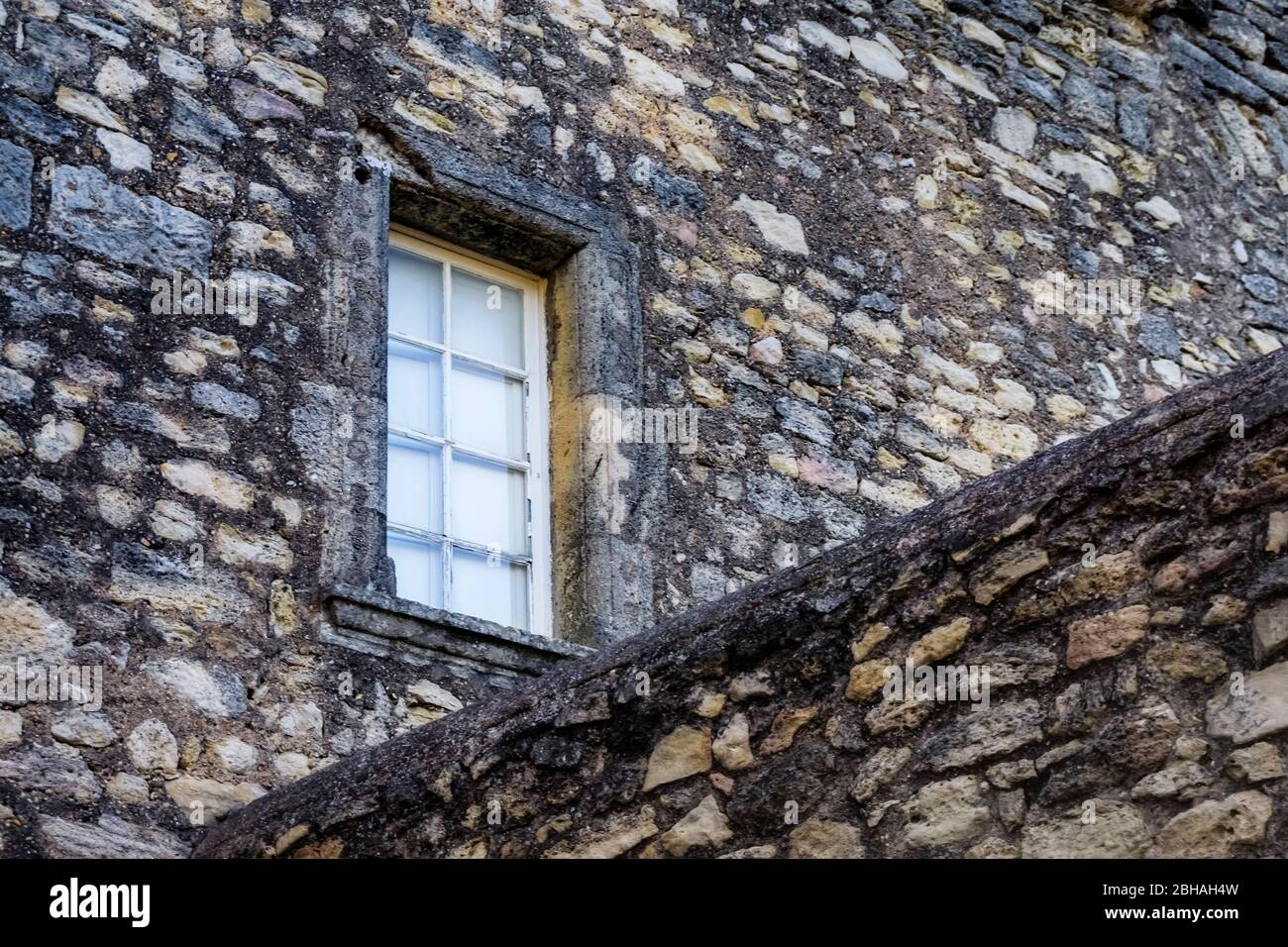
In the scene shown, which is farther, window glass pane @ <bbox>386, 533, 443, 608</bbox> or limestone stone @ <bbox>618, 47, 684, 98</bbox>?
limestone stone @ <bbox>618, 47, 684, 98</bbox>

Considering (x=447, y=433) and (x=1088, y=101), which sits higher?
(x=1088, y=101)

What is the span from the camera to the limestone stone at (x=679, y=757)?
3773 millimetres

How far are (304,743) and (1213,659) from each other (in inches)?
92.9

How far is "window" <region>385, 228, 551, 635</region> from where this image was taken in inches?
219

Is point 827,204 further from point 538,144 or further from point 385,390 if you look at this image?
point 385,390

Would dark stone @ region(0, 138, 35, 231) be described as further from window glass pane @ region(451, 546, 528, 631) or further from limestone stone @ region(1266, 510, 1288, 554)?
limestone stone @ region(1266, 510, 1288, 554)

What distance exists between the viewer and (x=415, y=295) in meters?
5.89

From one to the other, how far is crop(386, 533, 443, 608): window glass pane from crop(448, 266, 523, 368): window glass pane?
615 mm

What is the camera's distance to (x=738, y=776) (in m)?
3.72

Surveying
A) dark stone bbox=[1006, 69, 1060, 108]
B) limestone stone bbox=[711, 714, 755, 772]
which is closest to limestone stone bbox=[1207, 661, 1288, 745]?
limestone stone bbox=[711, 714, 755, 772]

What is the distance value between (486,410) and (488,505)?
280 millimetres

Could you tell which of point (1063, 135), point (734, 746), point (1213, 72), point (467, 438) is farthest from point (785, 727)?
point (1213, 72)

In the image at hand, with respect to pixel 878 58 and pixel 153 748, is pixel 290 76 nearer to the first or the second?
pixel 153 748
